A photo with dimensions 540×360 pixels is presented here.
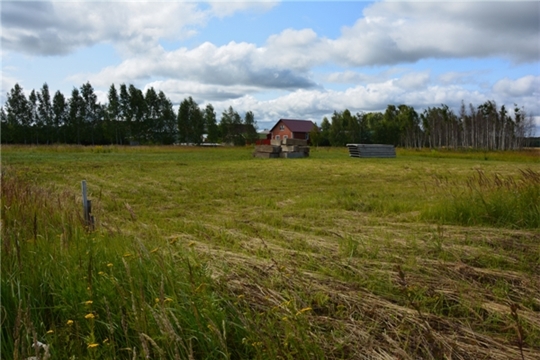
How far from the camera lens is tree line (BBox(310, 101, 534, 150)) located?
57.7 metres

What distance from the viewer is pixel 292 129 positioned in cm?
7206

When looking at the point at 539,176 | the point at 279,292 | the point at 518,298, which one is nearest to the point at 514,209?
the point at 539,176

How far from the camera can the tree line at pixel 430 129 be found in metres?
57.7

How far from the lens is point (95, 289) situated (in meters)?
2.61

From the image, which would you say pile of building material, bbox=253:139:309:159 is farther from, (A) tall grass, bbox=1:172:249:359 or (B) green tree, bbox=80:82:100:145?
(B) green tree, bbox=80:82:100:145

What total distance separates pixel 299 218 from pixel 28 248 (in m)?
4.00

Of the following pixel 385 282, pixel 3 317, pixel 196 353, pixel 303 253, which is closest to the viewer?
pixel 196 353

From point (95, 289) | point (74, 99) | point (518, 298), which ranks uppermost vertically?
point (74, 99)

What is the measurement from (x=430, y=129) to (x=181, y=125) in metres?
38.6

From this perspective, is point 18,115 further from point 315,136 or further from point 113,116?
point 315,136

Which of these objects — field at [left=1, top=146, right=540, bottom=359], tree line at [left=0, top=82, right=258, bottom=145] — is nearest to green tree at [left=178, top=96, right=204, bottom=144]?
tree line at [left=0, top=82, right=258, bottom=145]

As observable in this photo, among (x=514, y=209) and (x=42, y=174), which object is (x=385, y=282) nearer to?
(x=514, y=209)

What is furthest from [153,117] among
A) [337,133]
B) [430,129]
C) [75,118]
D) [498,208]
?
[498,208]

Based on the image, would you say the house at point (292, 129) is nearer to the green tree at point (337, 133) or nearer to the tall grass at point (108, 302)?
the green tree at point (337, 133)
